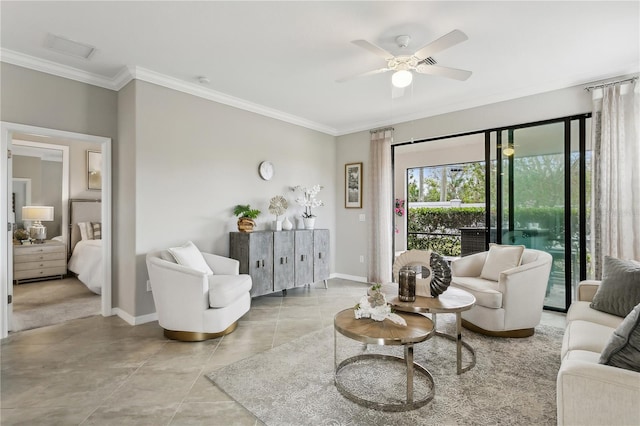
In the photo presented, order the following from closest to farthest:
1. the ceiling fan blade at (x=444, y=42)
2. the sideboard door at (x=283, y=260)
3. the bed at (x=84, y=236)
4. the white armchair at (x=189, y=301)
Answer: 1. the ceiling fan blade at (x=444, y=42)
2. the white armchair at (x=189, y=301)
3. the sideboard door at (x=283, y=260)
4. the bed at (x=84, y=236)

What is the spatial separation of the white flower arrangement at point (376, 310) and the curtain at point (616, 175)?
2812 millimetres

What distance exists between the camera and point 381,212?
17.4ft

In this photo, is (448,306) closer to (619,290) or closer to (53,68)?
(619,290)

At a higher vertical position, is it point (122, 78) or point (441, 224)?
point (122, 78)

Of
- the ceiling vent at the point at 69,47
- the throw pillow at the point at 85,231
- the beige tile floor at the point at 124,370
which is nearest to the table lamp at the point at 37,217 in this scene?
the throw pillow at the point at 85,231

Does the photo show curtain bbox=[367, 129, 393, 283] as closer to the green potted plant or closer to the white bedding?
the green potted plant

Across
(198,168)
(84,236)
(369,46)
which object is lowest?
(84,236)

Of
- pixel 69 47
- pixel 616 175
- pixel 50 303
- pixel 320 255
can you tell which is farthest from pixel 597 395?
pixel 50 303

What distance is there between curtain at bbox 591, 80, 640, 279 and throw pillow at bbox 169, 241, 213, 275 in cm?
422

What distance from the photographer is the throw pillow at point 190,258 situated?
10.7 feet

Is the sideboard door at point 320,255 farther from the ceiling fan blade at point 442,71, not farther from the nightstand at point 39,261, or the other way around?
the nightstand at point 39,261

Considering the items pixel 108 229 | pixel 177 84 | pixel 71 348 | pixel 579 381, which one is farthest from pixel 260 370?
pixel 177 84

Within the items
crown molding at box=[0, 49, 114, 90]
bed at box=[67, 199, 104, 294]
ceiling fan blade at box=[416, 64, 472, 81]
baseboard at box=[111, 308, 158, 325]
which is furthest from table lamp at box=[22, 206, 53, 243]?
ceiling fan blade at box=[416, 64, 472, 81]

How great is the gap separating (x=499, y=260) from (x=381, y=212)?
6.93 feet
